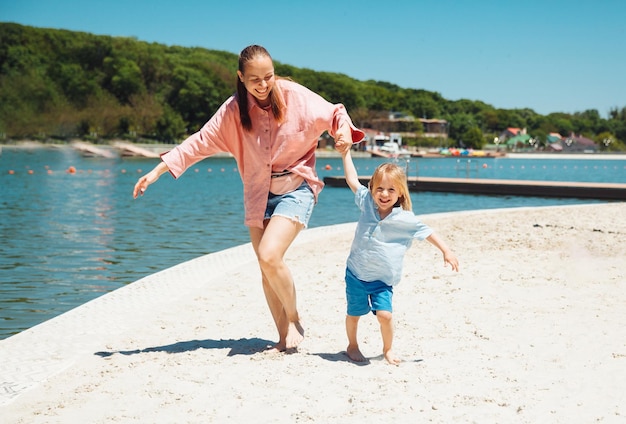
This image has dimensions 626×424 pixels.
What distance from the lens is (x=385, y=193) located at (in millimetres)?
3947

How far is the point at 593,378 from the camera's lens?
364cm

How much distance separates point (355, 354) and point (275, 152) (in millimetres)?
1282

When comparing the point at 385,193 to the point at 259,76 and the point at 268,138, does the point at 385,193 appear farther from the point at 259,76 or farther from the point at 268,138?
the point at 259,76

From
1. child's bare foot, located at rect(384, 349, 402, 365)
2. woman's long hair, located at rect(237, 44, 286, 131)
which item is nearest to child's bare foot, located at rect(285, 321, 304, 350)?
child's bare foot, located at rect(384, 349, 402, 365)

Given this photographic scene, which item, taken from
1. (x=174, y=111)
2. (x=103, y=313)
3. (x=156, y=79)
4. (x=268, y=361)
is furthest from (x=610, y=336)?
(x=156, y=79)

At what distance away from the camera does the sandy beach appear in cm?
324

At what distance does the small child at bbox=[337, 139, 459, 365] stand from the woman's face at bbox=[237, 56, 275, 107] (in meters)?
0.51

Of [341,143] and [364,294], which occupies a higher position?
[341,143]

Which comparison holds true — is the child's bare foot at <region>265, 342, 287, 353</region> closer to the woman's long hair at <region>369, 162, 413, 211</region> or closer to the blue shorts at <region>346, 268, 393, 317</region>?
the blue shorts at <region>346, 268, 393, 317</region>

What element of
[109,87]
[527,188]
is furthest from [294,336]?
[109,87]

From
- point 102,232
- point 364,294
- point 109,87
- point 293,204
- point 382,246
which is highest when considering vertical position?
point 109,87

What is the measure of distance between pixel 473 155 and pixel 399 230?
11720 cm

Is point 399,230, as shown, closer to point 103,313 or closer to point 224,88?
point 103,313

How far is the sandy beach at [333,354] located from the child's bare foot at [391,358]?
56mm
